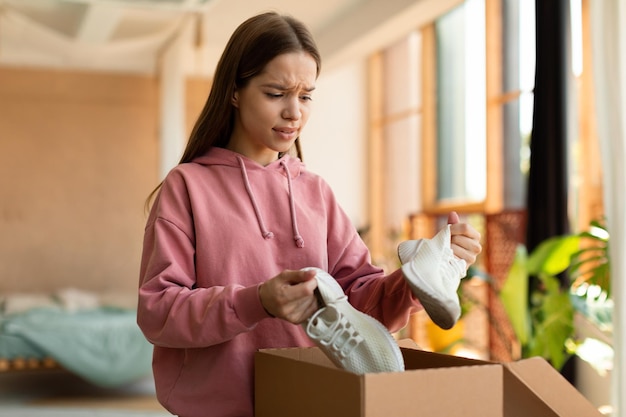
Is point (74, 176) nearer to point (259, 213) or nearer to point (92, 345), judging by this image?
point (92, 345)

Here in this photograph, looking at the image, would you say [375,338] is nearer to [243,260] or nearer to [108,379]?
[243,260]

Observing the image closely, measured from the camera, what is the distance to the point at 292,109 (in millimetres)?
1156

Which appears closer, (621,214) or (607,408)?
(621,214)

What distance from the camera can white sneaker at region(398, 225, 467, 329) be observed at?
0.90m

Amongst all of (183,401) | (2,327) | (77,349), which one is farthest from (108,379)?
(183,401)

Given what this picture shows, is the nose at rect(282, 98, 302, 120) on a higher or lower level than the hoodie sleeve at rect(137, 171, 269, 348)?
higher

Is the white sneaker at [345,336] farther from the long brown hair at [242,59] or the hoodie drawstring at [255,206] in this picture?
the long brown hair at [242,59]

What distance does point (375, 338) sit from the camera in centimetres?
96

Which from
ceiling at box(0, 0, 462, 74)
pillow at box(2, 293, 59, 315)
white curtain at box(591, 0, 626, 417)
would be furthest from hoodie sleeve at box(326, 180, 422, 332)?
pillow at box(2, 293, 59, 315)

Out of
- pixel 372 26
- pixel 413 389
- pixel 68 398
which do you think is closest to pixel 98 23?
pixel 372 26

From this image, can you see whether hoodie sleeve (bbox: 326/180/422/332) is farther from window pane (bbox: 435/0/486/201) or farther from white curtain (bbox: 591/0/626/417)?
window pane (bbox: 435/0/486/201)

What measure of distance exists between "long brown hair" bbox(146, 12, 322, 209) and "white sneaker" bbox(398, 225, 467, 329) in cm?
35

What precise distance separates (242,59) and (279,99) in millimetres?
81

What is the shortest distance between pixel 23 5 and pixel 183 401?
15.8ft
